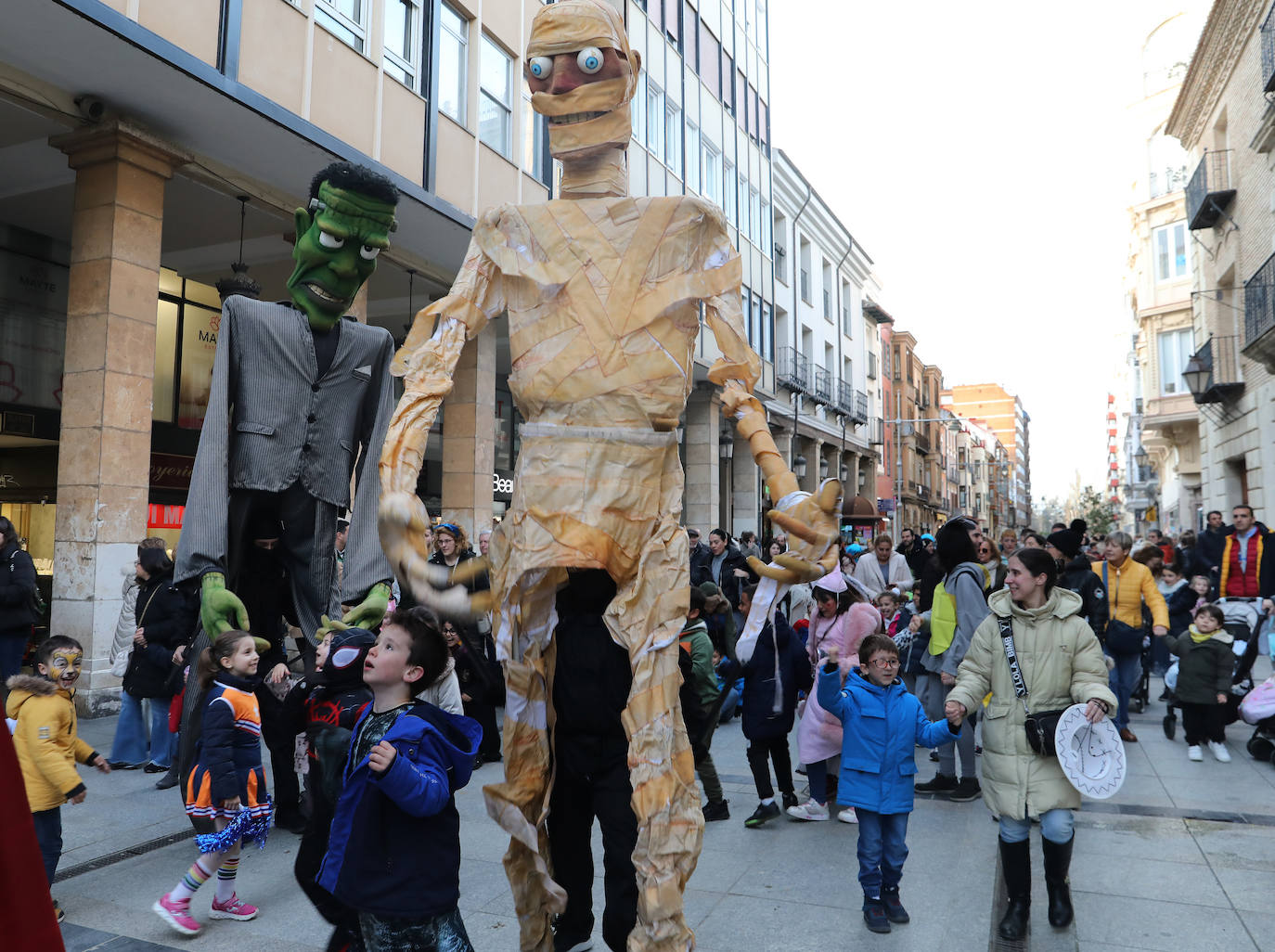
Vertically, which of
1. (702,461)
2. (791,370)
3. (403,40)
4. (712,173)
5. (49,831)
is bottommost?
(49,831)

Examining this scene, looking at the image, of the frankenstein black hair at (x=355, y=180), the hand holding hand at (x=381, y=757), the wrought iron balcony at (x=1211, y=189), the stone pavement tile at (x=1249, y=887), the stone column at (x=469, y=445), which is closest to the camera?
the hand holding hand at (x=381, y=757)

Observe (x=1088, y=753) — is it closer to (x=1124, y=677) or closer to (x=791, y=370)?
(x=1124, y=677)

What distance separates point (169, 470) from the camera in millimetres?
10883

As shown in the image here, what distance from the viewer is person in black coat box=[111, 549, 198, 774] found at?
243 inches

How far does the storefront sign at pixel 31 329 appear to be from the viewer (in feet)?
32.9

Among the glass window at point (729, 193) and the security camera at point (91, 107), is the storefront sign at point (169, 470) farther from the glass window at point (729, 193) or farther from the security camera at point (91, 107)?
the glass window at point (729, 193)

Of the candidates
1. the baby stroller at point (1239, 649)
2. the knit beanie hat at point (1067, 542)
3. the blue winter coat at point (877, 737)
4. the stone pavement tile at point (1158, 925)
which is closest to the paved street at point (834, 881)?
the stone pavement tile at point (1158, 925)

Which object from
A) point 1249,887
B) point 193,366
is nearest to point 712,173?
point 193,366

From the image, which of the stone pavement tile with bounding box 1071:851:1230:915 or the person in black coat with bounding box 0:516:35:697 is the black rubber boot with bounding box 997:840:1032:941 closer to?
the stone pavement tile with bounding box 1071:851:1230:915

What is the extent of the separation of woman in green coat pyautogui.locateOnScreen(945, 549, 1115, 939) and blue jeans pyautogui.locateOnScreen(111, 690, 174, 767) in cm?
523

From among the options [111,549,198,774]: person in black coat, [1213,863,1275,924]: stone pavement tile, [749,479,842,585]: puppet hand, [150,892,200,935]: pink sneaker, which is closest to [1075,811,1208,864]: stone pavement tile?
[1213,863,1275,924]: stone pavement tile

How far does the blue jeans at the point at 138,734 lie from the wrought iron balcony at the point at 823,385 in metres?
22.7

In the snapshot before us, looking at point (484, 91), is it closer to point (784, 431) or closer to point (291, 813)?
point (291, 813)

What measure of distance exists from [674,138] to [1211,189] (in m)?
10.3
